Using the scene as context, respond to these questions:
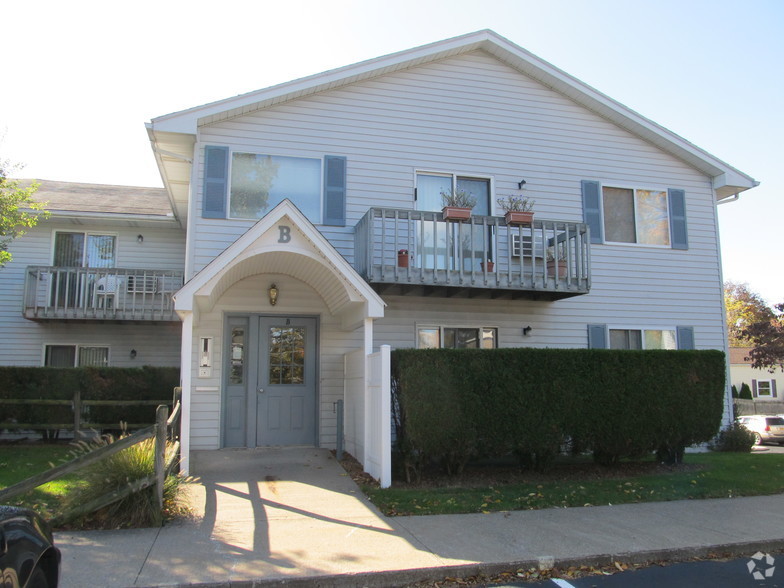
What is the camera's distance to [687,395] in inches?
373

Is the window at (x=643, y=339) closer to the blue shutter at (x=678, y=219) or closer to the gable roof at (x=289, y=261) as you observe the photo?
the blue shutter at (x=678, y=219)

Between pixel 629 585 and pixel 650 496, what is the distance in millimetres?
3420

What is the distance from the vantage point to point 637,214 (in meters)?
12.9

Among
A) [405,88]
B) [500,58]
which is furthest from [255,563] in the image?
[500,58]

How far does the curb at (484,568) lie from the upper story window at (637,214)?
24.6 ft

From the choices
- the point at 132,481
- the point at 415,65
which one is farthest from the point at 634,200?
the point at 132,481

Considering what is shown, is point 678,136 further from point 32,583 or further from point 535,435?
point 32,583

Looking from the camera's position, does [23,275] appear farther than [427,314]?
Yes

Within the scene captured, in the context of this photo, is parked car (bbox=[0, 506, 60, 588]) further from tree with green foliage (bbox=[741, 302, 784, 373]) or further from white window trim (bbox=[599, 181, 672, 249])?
tree with green foliage (bbox=[741, 302, 784, 373])

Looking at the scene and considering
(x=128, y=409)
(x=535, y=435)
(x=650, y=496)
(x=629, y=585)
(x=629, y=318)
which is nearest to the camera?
(x=629, y=585)

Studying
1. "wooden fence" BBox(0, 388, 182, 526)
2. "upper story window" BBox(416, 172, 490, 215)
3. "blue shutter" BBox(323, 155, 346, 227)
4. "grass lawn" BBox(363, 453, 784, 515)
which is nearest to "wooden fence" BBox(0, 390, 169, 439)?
"blue shutter" BBox(323, 155, 346, 227)

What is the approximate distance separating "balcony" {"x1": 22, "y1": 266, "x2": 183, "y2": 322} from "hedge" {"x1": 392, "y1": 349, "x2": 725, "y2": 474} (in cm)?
757

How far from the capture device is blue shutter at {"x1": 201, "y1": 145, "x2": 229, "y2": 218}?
34.8ft

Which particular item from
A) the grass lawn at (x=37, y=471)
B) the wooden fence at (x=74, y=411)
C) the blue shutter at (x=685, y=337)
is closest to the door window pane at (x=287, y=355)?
the wooden fence at (x=74, y=411)
